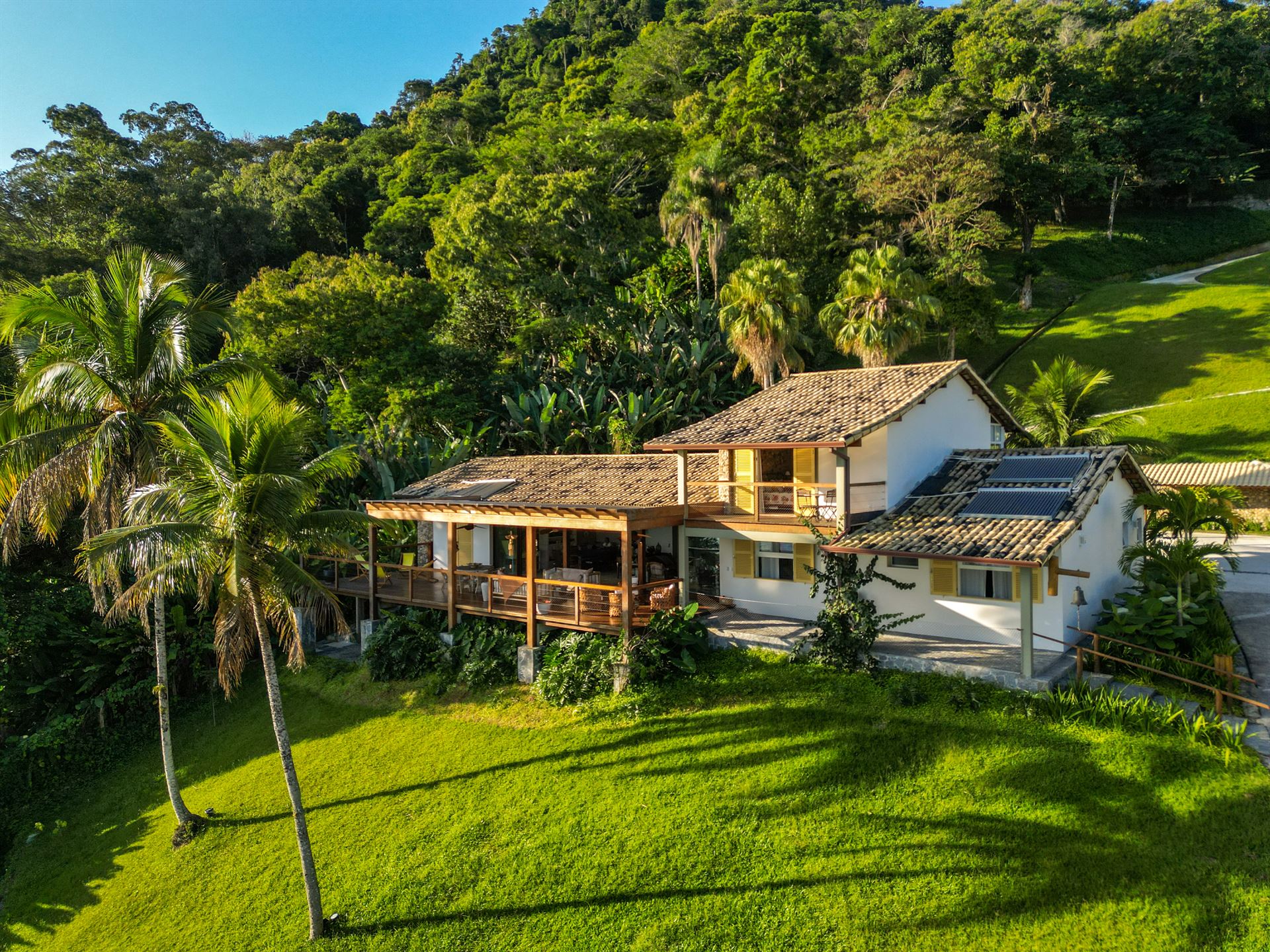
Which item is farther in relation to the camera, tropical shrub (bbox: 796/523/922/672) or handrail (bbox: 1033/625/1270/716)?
tropical shrub (bbox: 796/523/922/672)

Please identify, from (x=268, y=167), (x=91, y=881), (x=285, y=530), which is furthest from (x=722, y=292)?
(x=268, y=167)

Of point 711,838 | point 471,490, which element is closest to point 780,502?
point 471,490

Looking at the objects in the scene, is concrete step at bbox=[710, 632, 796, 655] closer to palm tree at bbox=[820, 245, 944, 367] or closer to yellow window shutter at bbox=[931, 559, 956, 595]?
yellow window shutter at bbox=[931, 559, 956, 595]

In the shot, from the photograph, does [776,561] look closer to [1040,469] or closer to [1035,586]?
[1035,586]

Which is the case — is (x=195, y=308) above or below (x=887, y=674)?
above

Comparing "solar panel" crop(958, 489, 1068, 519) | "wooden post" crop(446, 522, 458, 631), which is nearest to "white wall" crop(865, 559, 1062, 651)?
"solar panel" crop(958, 489, 1068, 519)

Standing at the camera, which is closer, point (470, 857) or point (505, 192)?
point (470, 857)

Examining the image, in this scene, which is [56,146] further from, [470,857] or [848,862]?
[848,862]
